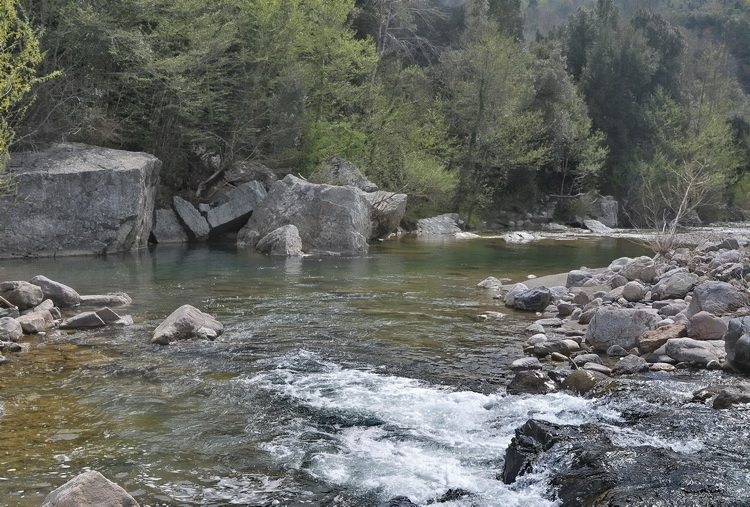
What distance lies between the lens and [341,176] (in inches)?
1106

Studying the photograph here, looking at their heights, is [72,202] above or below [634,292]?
above

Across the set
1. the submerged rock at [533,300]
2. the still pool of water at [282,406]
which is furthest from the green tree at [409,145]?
the still pool of water at [282,406]

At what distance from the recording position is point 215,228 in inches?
1033

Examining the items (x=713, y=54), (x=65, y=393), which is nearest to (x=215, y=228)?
(x=65, y=393)

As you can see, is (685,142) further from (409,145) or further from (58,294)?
(58,294)

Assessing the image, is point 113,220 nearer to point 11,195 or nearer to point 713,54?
point 11,195

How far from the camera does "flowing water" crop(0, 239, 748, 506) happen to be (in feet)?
16.2

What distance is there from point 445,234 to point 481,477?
92.4ft

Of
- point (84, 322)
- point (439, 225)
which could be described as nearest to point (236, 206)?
point (439, 225)

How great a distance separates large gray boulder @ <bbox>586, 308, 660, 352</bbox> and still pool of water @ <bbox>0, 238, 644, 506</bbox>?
1113mm

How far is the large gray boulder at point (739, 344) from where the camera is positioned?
739cm

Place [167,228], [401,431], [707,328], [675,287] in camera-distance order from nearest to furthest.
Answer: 1. [401,431]
2. [707,328]
3. [675,287]
4. [167,228]

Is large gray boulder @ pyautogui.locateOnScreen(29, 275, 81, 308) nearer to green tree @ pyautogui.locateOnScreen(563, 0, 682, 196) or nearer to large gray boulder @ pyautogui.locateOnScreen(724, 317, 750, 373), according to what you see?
large gray boulder @ pyautogui.locateOnScreen(724, 317, 750, 373)

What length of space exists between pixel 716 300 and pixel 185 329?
24.5ft
